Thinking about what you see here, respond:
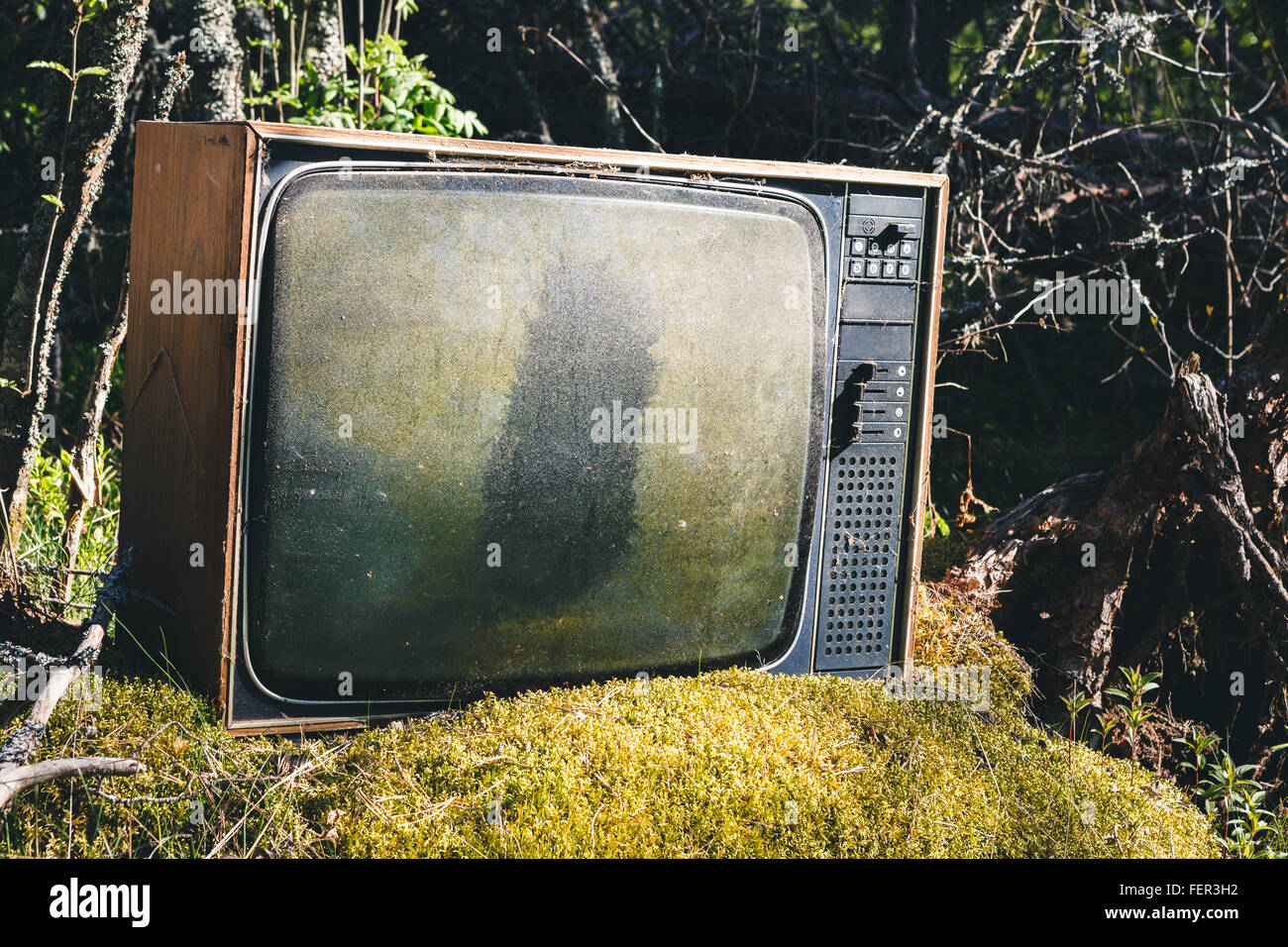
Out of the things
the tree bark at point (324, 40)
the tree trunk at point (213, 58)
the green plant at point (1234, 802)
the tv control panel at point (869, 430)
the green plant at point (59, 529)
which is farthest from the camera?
the tree bark at point (324, 40)

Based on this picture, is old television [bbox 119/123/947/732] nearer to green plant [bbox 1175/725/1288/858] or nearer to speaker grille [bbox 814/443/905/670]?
speaker grille [bbox 814/443/905/670]

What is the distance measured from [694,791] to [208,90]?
6.74 feet

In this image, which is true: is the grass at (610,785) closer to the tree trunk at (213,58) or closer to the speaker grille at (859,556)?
the speaker grille at (859,556)

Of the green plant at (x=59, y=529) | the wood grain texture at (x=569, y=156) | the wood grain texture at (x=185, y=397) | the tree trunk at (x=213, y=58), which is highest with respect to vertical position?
the tree trunk at (x=213, y=58)

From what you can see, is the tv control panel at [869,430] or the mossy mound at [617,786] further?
the tv control panel at [869,430]

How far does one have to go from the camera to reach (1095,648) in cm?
208

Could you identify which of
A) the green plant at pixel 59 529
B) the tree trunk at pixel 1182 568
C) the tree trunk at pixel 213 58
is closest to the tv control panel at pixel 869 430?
the tree trunk at pixel 1182 568

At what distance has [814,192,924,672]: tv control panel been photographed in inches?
66.9

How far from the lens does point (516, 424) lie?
1.49 m

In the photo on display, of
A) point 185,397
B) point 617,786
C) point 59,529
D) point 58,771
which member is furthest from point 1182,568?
point 59,529

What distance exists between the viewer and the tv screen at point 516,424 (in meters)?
1.41

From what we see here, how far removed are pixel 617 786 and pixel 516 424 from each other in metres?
0.56

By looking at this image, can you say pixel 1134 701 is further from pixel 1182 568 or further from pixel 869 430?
A: pixel 869 430

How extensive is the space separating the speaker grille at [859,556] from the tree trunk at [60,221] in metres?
1.53
